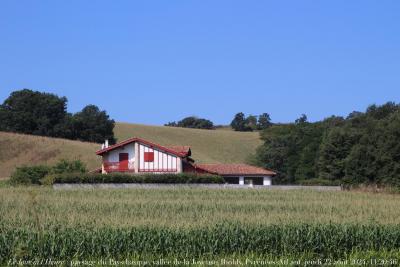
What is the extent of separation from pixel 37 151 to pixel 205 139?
47.8 meters

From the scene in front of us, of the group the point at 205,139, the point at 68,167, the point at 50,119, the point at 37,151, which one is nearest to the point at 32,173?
the point at 68,167

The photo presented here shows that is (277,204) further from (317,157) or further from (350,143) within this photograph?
(317,157)

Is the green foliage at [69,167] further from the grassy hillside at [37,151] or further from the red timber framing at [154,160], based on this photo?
the grassy hillside at [37,151]

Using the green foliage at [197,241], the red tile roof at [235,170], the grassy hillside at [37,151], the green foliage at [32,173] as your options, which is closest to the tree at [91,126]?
the grassy hillside at [37,151]

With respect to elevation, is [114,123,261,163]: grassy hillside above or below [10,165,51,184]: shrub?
above

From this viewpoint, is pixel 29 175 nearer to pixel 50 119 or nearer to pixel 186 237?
pixel 186 237

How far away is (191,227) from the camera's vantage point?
19516mm

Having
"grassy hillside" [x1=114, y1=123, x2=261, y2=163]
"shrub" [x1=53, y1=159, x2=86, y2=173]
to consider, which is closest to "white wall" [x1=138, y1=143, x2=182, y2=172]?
"shrub" [x1=53, y1=159, x2=86, y2=173]

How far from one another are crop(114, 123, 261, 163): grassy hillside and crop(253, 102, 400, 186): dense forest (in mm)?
22852

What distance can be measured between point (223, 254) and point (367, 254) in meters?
3.89

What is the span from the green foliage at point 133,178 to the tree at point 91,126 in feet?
215

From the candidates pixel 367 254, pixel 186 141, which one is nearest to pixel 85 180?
pixel 367 254

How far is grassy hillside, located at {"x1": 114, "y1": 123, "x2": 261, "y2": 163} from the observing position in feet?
419

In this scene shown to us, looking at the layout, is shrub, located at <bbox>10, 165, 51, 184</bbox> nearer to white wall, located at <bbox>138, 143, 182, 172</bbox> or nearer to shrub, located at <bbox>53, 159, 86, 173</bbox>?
shrub, located at <bbox>53, 159, 86, 173</bbox>
